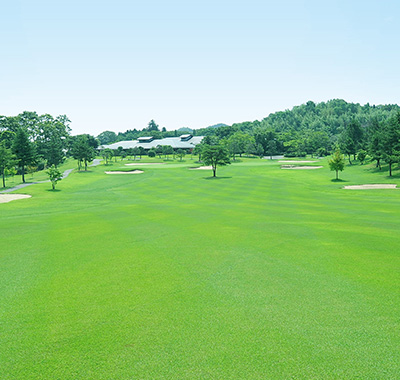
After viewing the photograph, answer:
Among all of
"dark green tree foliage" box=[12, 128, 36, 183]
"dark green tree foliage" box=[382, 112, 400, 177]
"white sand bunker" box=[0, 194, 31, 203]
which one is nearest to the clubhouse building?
"dark green tree foliage" box=[12, 128, 36, 183]

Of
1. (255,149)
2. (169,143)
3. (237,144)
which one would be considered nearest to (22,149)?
(237,144)

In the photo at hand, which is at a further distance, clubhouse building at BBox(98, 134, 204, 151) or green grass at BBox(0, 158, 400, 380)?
clubhouse building at BBox(98, 134, 204, 151)

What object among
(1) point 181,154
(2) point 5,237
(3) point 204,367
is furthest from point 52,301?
(1) point 181,154

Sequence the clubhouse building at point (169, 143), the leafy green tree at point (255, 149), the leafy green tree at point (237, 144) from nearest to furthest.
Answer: the leafy green tree at point (237, 144) → the leafy green tree at point (255, 149) → the clubhouse building at point (169, 143)

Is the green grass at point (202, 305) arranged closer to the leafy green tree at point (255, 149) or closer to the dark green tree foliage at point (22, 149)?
the dark green tree foliage at point (22, 149)

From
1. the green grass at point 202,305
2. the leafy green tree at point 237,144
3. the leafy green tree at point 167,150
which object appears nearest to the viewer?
the green grass at point 202,305

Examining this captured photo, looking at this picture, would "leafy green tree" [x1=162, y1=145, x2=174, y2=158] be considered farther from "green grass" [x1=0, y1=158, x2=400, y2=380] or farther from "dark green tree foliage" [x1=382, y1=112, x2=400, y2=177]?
"green grass" [x1=0, y1=158, x2=400, y2=380]

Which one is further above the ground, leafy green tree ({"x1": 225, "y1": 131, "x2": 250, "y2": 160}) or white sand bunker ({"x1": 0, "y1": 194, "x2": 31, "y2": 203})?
leafy green tree ({"x1": 225, "y1": 131, "x2": 250, "y2": 160})

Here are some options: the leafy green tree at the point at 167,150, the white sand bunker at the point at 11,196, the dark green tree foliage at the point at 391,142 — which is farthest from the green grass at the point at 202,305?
the leafy green tree at the point at 167,150

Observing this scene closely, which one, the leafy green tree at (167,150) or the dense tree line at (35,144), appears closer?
the dense tree line at (35,144)

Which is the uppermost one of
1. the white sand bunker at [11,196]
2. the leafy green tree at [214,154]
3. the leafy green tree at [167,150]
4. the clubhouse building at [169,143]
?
the clubhouse building at [169,143]

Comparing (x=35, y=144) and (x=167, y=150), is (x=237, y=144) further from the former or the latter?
(x=35, y=144)

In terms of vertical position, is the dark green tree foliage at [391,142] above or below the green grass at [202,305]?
above

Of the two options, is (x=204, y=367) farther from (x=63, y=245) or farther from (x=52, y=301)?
(x=63, y=245)
